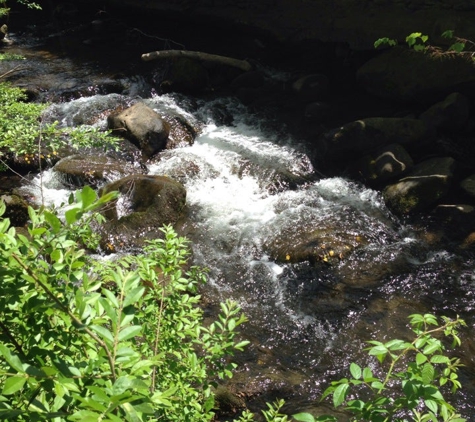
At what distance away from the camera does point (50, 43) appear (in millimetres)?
13625

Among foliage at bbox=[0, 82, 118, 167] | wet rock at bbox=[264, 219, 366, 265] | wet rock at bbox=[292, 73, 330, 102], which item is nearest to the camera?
foliage at bbox=[0, 82, 118, 167]

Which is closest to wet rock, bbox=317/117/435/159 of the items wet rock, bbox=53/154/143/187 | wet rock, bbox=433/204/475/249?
wet rock, bbox=433/204/475/249

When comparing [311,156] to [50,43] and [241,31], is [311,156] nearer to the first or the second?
[241,31]

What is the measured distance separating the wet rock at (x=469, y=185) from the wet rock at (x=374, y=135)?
1.11 meters

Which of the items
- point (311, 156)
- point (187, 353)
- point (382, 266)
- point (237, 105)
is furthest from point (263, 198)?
point (187, 353)

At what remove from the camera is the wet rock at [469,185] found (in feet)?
24.1

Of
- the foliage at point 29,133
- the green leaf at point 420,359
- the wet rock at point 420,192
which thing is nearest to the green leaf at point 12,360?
the green leaf at point 420,359

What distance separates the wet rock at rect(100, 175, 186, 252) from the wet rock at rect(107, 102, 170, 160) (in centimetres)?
130

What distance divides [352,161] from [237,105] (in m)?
3.19

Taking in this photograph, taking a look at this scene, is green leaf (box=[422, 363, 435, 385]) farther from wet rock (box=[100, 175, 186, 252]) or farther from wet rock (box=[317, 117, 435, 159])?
wet rock (box=[317, 117, 435, 159])

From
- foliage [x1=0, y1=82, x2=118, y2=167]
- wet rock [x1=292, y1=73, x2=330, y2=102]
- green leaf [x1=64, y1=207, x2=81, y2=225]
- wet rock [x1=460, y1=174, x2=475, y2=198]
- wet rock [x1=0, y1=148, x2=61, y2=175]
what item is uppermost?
green leaf [x1=64, y1=207, x2=81, y2=225]

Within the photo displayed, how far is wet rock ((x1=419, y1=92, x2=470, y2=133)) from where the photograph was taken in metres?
8.45

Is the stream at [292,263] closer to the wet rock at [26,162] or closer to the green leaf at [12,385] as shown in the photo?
the wet rock at [26,162]

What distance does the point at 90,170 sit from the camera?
313 inches
